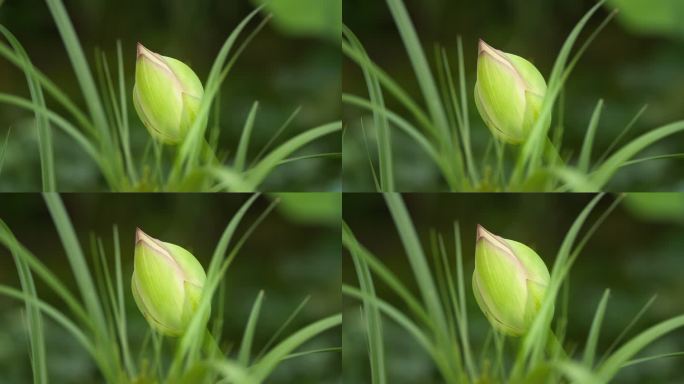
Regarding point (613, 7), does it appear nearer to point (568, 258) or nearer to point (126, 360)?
point (568, 258)

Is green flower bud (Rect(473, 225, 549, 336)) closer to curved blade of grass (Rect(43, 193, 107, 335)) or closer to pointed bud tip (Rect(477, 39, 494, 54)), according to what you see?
pointed bud tip (Rect(477, 39, 494, 54))

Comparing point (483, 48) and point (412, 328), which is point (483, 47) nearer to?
point (483, 48)

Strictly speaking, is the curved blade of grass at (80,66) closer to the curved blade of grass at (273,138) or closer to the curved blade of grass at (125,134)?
the curved blade of grass at (125,134)

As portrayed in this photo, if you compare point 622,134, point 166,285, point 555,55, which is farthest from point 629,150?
point 166,285

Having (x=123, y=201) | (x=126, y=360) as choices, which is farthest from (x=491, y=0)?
(x=126, y=360)

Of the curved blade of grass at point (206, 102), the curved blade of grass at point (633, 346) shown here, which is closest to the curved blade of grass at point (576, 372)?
the curved blade of grass at point (633, 346)

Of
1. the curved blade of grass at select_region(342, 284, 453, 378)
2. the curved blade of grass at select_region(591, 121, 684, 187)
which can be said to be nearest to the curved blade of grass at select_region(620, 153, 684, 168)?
the curved blade of grass at select_region(591, 121, 684, 187)
